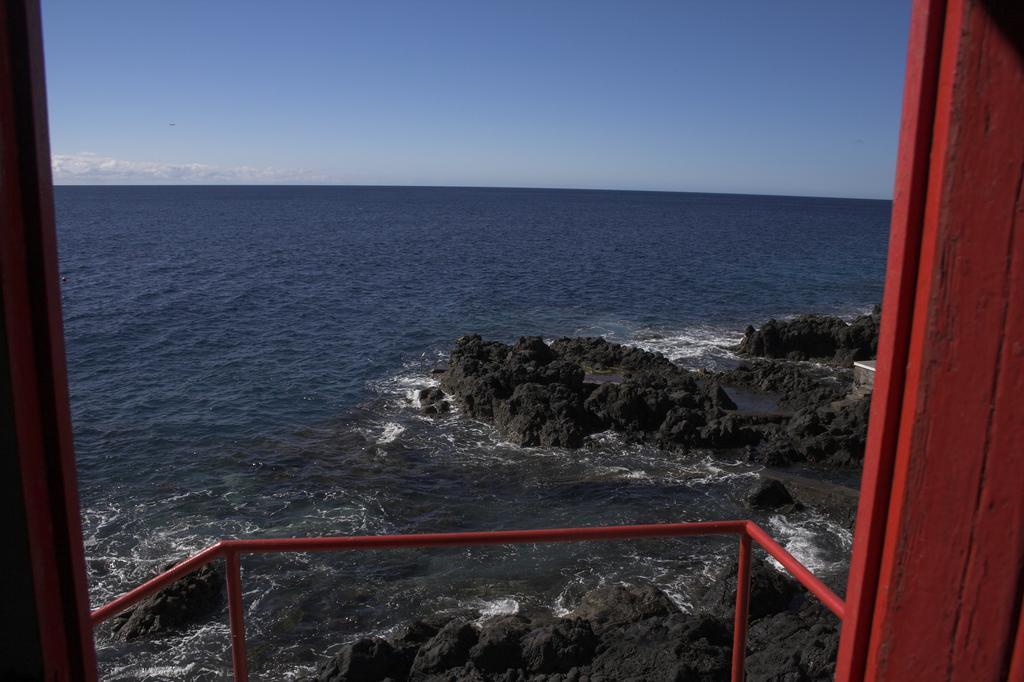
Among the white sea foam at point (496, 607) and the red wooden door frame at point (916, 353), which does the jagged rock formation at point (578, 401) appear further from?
the red wooden door frame at point (916, 353)

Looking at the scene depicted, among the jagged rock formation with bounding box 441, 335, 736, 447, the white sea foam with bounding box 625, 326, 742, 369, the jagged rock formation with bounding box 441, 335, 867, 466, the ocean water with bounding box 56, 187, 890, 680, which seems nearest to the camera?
the ocean water with bounding box 56, 187, 890, 680

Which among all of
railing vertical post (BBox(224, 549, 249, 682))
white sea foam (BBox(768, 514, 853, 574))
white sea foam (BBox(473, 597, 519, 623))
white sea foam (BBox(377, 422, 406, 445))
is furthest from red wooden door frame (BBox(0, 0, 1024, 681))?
white sea foam (BBox(377, 422, 406, 445))

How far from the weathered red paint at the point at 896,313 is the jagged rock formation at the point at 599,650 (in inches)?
234

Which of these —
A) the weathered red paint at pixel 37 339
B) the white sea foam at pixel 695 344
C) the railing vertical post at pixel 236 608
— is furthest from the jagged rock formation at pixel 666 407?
the weathered red paint at pixel 37 339

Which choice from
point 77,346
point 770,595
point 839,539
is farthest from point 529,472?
point 77,346

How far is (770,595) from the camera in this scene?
8.80m

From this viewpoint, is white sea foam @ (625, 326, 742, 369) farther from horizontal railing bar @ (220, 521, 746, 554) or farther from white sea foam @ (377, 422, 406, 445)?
horizontal railing bar @ (220, 521, 746, 554)

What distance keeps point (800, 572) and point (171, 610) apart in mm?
9161

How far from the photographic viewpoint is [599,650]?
7.71 meters

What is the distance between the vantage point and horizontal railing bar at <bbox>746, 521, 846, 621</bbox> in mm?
2839

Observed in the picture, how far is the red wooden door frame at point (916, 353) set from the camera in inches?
41.9

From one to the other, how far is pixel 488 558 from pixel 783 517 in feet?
17.3

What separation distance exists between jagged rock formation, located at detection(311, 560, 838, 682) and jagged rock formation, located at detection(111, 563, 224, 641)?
2498mm

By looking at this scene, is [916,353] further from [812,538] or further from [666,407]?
[666,407]
